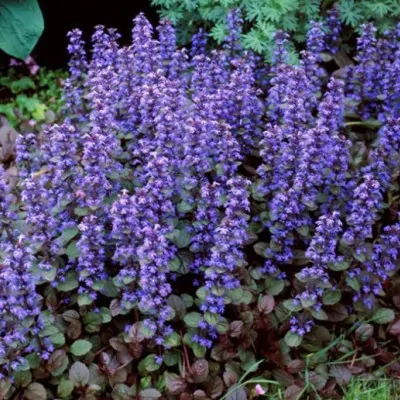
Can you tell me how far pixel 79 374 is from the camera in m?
Result: 3.13

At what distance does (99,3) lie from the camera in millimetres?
6152

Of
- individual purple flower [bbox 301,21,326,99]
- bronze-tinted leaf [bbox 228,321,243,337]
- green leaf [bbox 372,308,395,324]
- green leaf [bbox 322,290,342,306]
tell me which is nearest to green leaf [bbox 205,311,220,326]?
bronze-tinted leaf [bbox 228,321,243,337]

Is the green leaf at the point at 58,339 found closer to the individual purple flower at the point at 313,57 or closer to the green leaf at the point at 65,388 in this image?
the green leaf at the point at 65,388

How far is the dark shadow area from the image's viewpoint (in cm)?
612

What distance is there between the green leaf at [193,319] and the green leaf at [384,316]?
39.9 inches

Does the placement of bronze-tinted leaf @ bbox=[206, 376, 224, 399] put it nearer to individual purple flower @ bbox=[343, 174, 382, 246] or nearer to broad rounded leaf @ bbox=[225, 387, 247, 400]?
broad rounded leaf @ bbox=[225, 387, 247, 400]

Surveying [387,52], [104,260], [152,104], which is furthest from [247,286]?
[387,52]

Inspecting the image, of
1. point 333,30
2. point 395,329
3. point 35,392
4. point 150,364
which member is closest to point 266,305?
point 150,364

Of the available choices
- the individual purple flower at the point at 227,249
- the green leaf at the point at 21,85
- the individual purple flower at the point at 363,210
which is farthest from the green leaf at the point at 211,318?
the green leaf at the point at 21,85

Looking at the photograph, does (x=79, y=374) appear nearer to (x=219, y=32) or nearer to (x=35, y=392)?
(x=35, y=392)

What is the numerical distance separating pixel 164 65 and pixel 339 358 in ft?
6.68

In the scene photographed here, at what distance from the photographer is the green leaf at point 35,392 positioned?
302cm

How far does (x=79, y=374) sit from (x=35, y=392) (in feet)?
0.69

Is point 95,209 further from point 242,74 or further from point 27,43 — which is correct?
point 27,43
